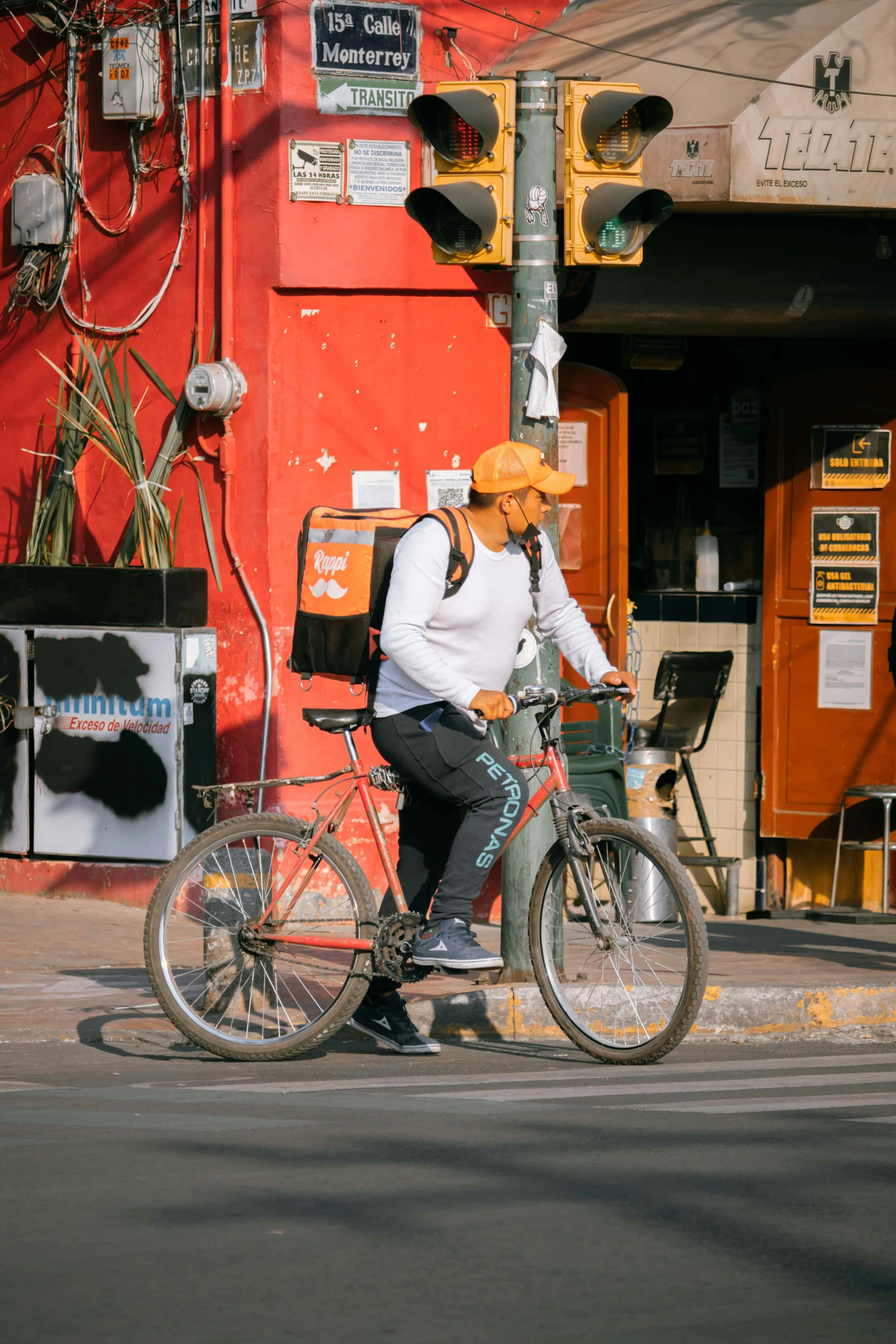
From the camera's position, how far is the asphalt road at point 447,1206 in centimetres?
357

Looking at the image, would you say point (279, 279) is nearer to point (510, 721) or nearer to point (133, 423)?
point (133, 423)

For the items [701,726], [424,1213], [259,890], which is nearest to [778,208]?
[701,726]

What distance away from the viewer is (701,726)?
38.3 ft

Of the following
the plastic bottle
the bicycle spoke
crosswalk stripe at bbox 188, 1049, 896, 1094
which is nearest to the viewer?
crosswalk stripe at bbox 188, 1049, 896, 1094

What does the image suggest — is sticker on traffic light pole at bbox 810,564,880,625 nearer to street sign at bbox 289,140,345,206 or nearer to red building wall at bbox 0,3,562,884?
red building wall at bbox 0,3,562,884

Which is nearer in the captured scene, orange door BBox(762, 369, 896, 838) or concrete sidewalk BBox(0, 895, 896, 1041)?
concrete sidewalk BBox(0, 895, 896, 1041)

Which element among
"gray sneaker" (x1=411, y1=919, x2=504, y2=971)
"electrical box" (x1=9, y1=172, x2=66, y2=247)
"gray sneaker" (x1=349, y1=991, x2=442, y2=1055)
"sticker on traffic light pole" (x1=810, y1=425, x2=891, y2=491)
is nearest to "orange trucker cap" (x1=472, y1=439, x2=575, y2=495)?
"gray sneaker" (x1=411, y1=919, x2=504, y2=971)

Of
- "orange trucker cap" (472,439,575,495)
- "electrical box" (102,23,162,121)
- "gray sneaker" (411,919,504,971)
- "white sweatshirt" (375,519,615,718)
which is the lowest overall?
"gray sneaker" (411,919,504,971)

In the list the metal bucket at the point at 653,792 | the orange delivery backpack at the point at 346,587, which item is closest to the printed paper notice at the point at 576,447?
the metal bucket at the point at 653,792

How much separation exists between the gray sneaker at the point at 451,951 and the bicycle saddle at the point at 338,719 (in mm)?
722

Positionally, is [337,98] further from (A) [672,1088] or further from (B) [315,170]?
(A) [672,1088]

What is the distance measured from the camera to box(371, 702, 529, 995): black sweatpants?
6.24m

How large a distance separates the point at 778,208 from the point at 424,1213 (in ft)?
22.2

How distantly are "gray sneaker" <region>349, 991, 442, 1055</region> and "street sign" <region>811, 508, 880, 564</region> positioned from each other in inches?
217
